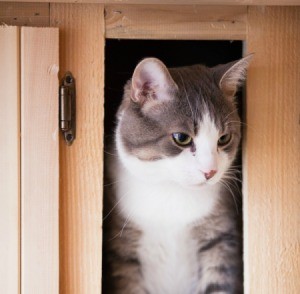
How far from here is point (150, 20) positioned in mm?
1022

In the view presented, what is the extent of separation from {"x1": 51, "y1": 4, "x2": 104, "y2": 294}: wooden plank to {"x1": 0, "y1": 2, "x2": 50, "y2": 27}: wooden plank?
0.02 metres

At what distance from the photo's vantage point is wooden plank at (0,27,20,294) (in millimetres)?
990

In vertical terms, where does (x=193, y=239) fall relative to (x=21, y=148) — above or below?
below

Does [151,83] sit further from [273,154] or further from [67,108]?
[273,154]

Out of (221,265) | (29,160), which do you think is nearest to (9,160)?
(29,160)

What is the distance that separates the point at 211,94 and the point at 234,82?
0.05 meters

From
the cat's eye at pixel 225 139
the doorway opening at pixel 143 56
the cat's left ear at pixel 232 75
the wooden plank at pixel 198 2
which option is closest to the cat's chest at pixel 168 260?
the doorway opening at pixel 143 56

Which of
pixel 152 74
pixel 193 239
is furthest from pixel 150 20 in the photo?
pixel 193 239

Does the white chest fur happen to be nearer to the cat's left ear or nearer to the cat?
the cat

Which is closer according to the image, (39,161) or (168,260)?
(39,161)

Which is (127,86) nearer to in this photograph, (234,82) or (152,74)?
(152,74)

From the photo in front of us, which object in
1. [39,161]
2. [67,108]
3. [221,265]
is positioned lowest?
[221,265]

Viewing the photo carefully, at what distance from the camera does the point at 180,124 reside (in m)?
1.03

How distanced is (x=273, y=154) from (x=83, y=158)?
0.38 m
